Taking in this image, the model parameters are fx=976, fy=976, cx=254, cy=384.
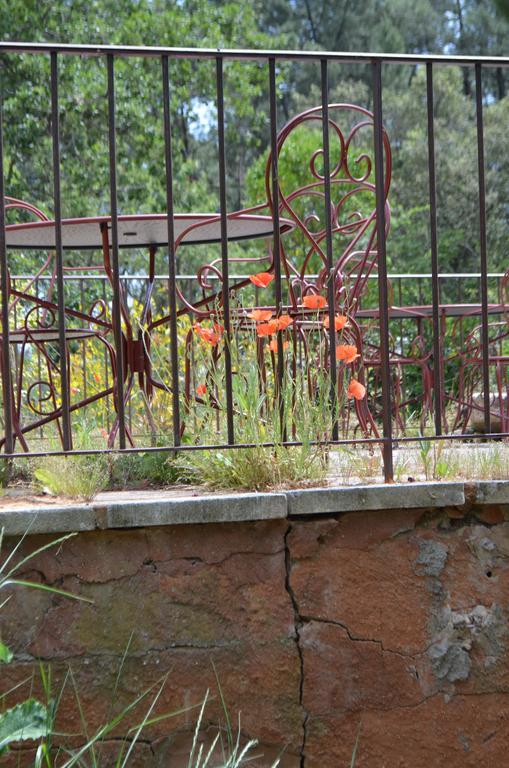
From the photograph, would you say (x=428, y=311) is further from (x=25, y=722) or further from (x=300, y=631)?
(x=25, y=722)

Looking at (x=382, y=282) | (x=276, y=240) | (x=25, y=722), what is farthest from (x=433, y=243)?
(x=25, y=722)

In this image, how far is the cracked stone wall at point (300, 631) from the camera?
8.52 ft

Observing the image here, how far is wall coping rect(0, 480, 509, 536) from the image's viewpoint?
2.53 m

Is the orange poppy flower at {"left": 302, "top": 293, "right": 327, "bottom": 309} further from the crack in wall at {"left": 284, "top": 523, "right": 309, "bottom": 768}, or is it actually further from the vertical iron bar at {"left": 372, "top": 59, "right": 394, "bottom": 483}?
the crack in wall at {"left": 284, "top": 523, "right": 309, "bottom": 768}

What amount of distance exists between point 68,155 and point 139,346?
10207 mm

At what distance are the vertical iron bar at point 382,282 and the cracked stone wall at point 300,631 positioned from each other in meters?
0.22

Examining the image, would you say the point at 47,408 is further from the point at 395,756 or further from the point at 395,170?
the point at 395,170

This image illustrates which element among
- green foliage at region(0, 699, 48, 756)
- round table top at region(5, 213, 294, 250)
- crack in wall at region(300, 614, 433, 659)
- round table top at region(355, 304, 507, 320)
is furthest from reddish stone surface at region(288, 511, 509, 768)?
round table top at region(355, 304, 507, 320)

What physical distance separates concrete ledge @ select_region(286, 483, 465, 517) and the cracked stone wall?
0.06 meters

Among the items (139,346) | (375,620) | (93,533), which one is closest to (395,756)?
(375,620)

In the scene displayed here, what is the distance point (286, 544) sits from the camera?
8.86 ft

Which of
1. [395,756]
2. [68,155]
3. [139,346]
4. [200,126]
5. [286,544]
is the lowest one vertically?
[395,756]

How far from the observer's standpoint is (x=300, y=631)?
8.81 feet

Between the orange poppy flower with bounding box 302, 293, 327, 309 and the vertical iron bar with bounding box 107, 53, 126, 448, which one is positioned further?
the orange poppy flower with bounding box 302, 293, 327, 309
